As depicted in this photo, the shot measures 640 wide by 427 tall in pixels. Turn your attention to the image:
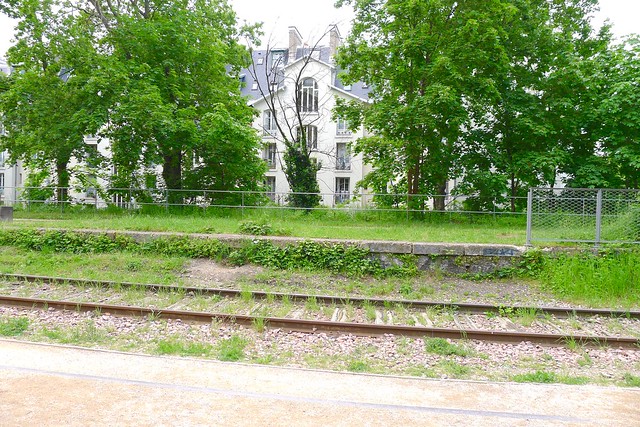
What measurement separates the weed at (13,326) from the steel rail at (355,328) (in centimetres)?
96

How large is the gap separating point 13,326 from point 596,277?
1179cm

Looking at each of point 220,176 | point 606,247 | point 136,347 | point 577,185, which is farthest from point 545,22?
point 136,347

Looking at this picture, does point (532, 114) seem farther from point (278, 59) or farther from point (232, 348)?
point (232, 348)

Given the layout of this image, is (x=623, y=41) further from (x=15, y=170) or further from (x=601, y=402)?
(x=15, y=170)

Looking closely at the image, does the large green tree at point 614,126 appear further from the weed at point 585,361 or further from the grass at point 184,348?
the grass at point 184,348

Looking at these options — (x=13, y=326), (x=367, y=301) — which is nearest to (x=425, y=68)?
(x=367, y=301)

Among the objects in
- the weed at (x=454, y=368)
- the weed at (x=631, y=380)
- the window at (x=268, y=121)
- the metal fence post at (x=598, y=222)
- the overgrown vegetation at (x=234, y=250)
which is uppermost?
the window at (x=268, y=121)

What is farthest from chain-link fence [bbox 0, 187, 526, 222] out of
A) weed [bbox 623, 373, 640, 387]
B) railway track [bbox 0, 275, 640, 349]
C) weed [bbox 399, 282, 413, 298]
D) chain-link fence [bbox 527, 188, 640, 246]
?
weed [bbox 623, 373, 640, 387]

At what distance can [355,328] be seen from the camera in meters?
7.34

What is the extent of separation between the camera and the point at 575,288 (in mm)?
10039

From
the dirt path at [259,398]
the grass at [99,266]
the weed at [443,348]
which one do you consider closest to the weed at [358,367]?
the dirt path at [259,398]

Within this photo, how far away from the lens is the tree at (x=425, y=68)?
16438 mm

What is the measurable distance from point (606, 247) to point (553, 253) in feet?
4.47

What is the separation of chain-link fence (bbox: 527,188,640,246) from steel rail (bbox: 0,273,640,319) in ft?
11.4
